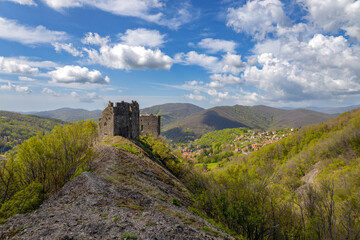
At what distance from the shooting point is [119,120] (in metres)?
35.9

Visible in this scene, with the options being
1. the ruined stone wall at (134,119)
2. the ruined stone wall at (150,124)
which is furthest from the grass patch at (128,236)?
the ruined stone wall at (150,124)

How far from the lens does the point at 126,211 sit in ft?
36.9

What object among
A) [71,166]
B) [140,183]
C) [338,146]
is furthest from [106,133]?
[338,146]

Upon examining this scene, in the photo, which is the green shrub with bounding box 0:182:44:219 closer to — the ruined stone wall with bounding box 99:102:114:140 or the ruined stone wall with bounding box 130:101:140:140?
the ruined stone wall with bounding box 99:102:114:140

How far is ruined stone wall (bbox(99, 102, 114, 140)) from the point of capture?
116ft

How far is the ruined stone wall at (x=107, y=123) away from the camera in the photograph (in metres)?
35.3

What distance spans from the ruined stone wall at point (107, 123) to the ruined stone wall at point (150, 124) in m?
14.0

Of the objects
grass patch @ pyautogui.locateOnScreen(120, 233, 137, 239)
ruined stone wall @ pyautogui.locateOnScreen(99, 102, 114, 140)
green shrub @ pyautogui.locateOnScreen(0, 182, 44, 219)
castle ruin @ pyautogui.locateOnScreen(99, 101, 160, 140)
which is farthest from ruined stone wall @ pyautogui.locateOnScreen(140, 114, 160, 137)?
grass patch @ pyautogui.locateOnScreen(120, 233, 137, 239)

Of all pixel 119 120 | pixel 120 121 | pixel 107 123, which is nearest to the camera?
pixel 119 120

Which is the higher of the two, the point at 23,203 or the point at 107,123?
the point at 107,123

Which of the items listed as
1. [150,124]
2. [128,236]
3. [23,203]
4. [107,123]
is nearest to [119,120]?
[107,123]

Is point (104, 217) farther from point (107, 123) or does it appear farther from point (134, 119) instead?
point (134, 119)

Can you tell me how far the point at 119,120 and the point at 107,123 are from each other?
278cm

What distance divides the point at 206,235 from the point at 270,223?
Answer: 34.5 ft
